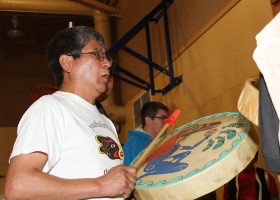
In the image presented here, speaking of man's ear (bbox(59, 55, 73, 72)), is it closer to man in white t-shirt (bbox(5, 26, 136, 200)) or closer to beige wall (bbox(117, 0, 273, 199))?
man in white t-shirt (bbox(5, 26, 136, 200))

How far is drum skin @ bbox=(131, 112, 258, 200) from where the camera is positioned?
4.27ft

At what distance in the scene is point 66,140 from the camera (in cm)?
124

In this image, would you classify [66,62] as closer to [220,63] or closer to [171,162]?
[171,162]

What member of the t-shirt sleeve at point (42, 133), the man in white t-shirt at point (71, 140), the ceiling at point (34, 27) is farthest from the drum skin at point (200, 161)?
the ceiling at point (34, 27)

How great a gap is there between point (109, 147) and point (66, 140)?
170 millimetres

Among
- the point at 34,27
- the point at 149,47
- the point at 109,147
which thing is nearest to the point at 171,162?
the point at 109,147

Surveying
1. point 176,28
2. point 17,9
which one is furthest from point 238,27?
point 17,9

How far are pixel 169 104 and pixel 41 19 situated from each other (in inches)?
154

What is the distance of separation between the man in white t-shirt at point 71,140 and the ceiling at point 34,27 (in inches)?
222

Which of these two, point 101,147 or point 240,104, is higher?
point 240,104

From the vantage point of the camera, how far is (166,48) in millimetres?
4637

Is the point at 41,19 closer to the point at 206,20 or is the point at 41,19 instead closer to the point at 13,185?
the point at 206,20

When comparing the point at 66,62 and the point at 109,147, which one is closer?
the point at 109,147

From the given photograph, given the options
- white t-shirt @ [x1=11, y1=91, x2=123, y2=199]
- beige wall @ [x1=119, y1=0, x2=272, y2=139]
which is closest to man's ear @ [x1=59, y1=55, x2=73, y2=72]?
white t-shirt @ [x1=11, y1=91, x2=123, y2=199]
